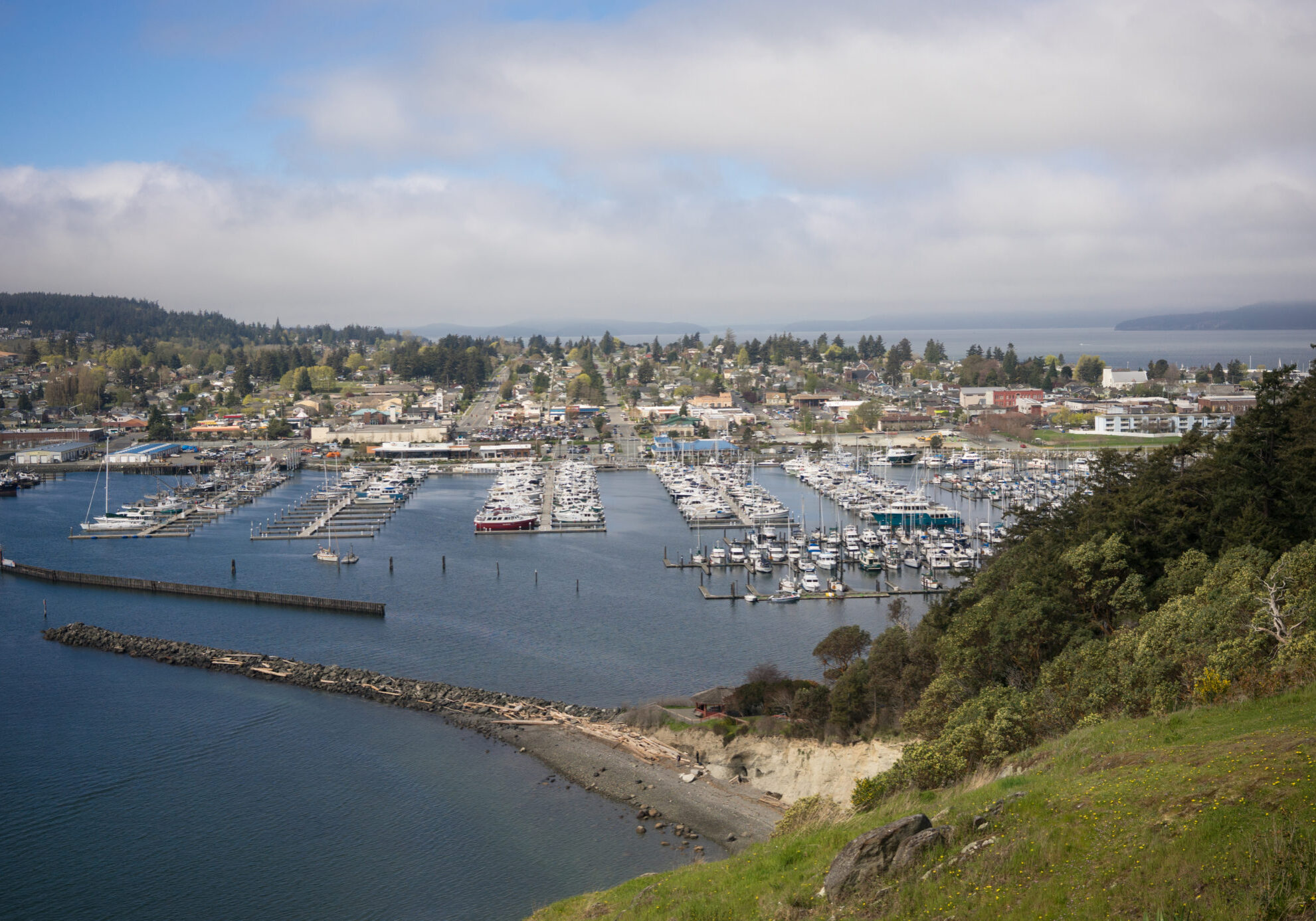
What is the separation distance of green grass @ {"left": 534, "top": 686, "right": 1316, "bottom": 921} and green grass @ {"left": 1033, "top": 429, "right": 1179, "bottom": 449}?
25.0 meters

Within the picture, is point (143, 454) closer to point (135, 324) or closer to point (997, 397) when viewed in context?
point (997, 397)

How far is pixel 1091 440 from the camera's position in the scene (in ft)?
98.3

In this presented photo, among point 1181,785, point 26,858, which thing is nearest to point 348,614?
point 26,858

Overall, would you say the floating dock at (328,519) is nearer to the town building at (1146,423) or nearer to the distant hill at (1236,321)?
the town building at (1146,423)

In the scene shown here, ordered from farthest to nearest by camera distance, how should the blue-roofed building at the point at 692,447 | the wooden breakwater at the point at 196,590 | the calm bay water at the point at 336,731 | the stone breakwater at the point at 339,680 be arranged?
the blue-roofed building at the point at 692,447, the wooden breakwater at the point at 196,590, the stone breakwater at the point at 339,680, the calm bay water at the point at 336,731

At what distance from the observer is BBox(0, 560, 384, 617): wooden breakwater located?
46.8ft

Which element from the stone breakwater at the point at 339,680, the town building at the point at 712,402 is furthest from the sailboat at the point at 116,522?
the town building at the point at 712,402

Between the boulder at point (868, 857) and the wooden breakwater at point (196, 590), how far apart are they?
1127 cm

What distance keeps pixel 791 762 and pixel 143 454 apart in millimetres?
27224

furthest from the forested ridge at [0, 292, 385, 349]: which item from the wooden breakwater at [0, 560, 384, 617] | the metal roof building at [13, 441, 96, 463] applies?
the wooden breakwater at [0, 560, 384, 617]

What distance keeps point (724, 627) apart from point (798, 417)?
24944mm

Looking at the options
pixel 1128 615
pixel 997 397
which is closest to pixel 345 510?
pixel 1128 615

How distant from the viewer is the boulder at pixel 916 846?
362cm

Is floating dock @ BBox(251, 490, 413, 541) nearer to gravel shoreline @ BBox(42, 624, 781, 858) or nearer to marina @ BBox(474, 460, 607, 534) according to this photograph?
marina @ BBox(474, 460, 607, 534)
